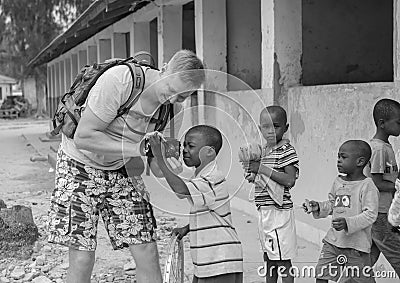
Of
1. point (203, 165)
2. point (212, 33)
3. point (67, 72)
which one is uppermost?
point (67, 72)

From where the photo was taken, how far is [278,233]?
3.95 m

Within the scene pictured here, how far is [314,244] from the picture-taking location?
5594mm

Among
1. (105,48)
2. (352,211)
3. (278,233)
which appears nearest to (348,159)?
(352,211)

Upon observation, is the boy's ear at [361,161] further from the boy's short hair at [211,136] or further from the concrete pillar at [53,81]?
the concrete pillar at [53,81]

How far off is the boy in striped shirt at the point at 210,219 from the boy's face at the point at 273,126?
785mm

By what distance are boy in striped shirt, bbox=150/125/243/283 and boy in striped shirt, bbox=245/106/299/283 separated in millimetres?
685

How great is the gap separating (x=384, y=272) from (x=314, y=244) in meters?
1.18

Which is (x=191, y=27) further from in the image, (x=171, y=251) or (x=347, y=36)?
(x=171, y=251)

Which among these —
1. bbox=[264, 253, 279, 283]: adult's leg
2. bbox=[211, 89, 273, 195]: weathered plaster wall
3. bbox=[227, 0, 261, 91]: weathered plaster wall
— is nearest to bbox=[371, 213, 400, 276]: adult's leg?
bbox=[264, 253, 279, 283]: adult's leg

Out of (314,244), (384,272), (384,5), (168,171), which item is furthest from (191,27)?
(168,171)

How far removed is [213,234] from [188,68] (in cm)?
82

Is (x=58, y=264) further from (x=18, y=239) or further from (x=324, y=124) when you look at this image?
(x=324, y=124)

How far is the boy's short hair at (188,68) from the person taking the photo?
317 centimetres

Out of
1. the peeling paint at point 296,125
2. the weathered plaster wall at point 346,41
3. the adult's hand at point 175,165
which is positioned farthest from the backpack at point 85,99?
the weathered plaster wall at point 346,41
